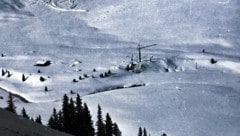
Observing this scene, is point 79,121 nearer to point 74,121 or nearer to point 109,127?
point 74,121

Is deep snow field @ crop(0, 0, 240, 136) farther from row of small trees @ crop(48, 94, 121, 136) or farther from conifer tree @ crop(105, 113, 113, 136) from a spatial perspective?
row of small trees @ crop(48, 94, 121, 136)

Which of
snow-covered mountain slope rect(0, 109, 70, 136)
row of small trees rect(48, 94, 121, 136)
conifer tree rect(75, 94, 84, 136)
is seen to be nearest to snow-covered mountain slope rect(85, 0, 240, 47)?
row of small trees rect(48, 94, 121, 136)

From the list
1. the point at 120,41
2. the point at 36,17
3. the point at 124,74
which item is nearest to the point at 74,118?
the point at 124,74

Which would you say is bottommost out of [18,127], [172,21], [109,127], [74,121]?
[109,127]

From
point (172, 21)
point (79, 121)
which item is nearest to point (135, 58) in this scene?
point (172, 21)

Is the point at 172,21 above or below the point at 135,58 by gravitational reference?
above

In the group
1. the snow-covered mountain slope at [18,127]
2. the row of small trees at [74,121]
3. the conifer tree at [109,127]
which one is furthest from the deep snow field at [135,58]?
the snow-covered mountain slope at [18,127]

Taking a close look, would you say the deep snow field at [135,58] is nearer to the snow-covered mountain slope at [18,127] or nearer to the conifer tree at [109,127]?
the conifer tree at [109,127]

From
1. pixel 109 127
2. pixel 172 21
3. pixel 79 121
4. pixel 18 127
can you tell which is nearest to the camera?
pixel 18 127
